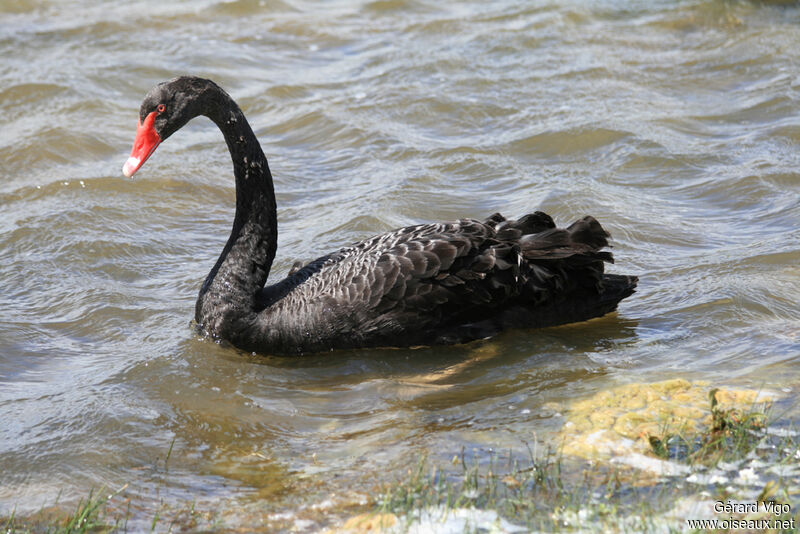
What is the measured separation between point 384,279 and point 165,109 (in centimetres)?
150

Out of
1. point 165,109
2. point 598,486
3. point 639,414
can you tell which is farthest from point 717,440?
point 165,109

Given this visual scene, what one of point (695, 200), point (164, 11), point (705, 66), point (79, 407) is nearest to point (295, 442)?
point (79, 407)

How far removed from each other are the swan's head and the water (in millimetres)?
1123

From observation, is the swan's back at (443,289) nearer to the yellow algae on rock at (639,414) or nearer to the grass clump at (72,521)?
the yellow algae on rock at (639,414)

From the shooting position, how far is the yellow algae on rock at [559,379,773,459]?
418cm

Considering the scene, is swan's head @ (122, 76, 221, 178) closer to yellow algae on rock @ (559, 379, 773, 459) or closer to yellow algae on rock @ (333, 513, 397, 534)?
yellow algae on rock @ (333, 513, 397, 534)

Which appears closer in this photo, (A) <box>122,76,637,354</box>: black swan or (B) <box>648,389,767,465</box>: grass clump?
(B) <box>648,389,767,465</box>: grass clump

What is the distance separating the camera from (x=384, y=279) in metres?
5.30

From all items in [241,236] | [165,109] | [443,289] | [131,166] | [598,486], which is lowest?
[598,486]

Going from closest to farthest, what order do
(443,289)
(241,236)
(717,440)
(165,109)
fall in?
(717,440) → (443,289) → (165,109) → (241,236)

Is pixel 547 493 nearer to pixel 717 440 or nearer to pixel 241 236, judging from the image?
pixel 717 440

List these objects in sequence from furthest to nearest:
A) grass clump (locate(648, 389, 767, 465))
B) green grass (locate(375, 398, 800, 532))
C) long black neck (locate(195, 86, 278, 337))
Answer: long black neck (locate(195, 86, 278, 337)) < grass clump (locate(648, 389, 767, 465)) < green grass (locate(375, 398, 800, 532))

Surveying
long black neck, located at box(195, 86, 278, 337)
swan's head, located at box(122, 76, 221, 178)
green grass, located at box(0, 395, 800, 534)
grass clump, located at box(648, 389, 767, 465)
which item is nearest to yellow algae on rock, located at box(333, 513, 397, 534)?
green grass, located at box(0, 395, 800, 534)

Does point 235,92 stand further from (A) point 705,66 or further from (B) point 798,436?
(B) point 798,436
